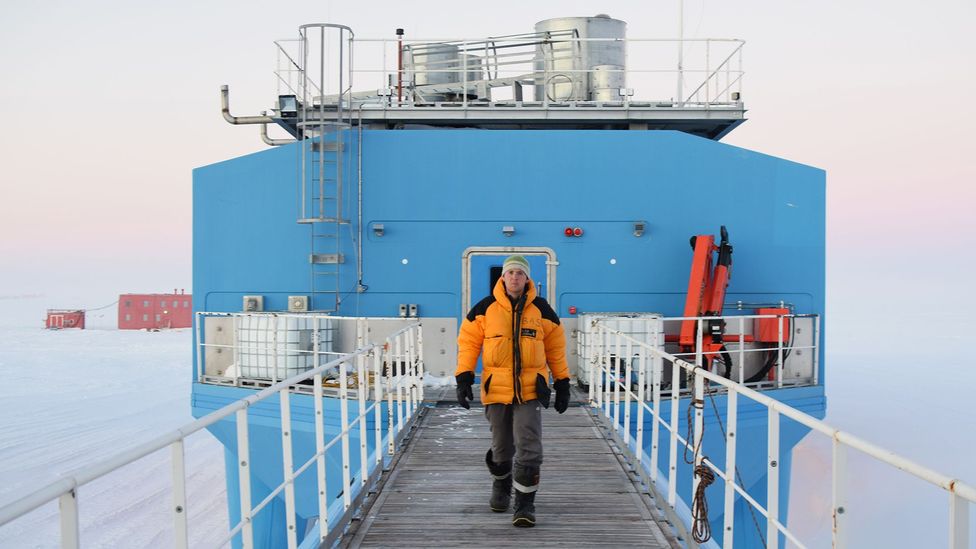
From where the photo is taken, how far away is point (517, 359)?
4.40m

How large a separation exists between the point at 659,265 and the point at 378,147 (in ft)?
14.9

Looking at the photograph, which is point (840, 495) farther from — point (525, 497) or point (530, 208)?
point (530, 208)

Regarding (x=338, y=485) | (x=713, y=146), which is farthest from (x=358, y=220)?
(x=713, y=146)

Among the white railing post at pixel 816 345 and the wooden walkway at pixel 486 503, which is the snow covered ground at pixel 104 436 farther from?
the white railing post at pixel 816 345

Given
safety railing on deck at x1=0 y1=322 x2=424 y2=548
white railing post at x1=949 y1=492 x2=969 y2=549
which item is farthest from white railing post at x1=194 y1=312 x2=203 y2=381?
white railing post at x1=949 y1=492 x2=969 y2=549

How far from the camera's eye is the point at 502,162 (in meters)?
10.7

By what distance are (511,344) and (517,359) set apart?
100 mm

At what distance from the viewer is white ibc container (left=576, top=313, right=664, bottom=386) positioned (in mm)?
Result: 9086

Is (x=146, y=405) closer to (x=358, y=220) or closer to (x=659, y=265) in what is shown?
(x=358, y=220)

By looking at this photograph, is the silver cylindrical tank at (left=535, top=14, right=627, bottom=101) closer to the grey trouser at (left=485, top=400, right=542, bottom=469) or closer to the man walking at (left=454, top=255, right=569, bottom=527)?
the man walking at (left=454, top=255, right=569, bottom=527)

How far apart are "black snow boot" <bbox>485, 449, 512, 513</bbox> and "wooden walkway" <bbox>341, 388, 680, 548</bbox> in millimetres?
61

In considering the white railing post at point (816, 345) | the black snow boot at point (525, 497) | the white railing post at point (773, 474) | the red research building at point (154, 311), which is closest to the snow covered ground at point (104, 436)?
the red research building at point (154, 311)

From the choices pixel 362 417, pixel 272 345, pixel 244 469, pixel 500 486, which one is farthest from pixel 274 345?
pixel 244 469

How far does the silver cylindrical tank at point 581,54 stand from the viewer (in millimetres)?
13000
